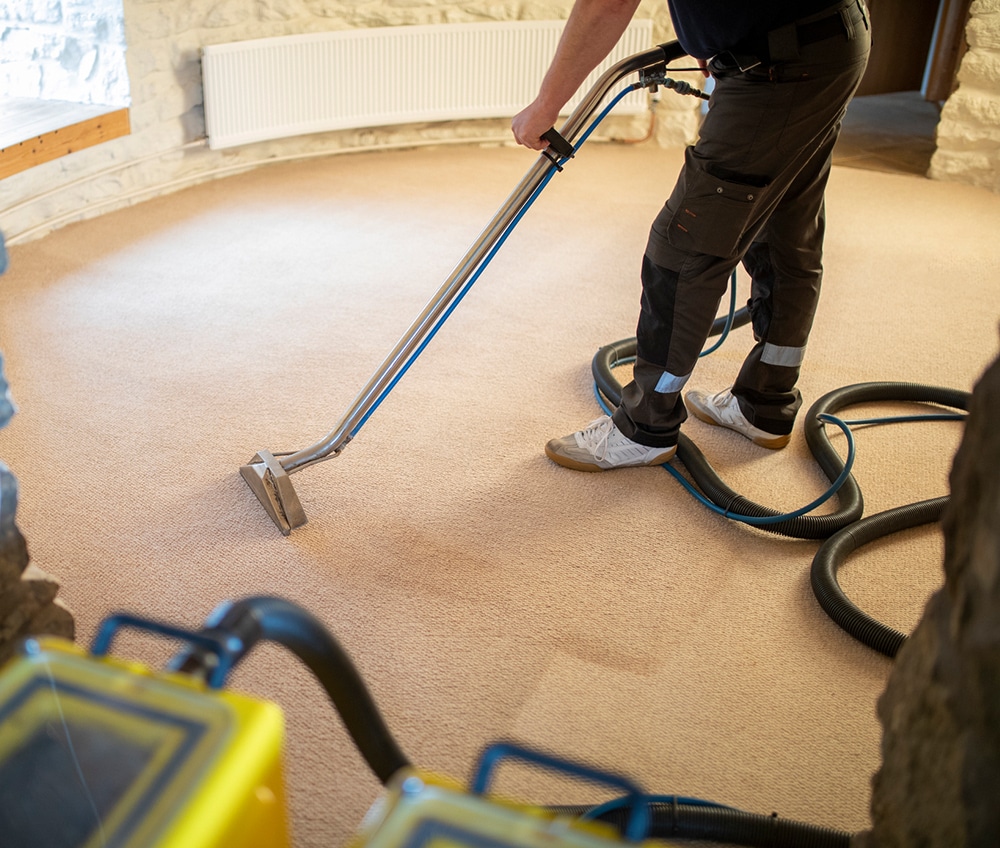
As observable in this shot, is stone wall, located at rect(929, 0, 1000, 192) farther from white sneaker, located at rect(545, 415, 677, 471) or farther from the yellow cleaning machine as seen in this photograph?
the yellow cleaning machine

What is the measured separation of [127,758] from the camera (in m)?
0.64

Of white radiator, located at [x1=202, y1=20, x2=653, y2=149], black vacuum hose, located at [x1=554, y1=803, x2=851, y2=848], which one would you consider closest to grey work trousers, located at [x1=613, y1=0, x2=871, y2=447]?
black vacuum hose, located at [x1=554, y1=803, x2=851, y2=848]

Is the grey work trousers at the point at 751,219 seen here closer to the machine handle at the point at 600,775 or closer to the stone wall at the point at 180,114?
the machine handle at the point at 600,775

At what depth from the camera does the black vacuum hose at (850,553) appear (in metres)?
1.53

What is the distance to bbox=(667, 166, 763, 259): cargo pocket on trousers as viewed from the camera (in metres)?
1.64

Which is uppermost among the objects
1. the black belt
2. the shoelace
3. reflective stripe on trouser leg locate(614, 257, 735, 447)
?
the black belt

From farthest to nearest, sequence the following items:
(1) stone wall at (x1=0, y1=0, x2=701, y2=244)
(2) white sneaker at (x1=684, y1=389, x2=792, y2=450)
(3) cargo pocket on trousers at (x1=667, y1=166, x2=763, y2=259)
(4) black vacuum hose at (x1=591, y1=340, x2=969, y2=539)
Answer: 1. (1) stone wall at (x1=0, y1=0, x2=701, y2=244)
2. (2) white sneaker at (x1=684, y1=389, x2=792, y2=450)
3. (4) black vacuum hose at (x1=591, y1=340, x2=969, y2=539)
4. (3) cargo pocket on trousers at (x1=667, y1=166, x2=763, y2=259)

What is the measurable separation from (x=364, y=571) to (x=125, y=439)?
28.0 inches

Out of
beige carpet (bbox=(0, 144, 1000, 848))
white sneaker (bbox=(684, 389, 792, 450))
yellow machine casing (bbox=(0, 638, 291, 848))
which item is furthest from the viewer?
white sneaker (bbox=(684, 389, 792, 450))

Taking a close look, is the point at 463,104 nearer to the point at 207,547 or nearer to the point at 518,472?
the point at 518,472

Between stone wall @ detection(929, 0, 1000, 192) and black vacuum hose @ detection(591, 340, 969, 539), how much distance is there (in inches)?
83.3

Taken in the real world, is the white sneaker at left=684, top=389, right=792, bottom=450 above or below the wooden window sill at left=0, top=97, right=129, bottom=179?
below

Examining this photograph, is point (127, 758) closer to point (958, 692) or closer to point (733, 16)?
point (958, 692)

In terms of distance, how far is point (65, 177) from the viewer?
3213mm
